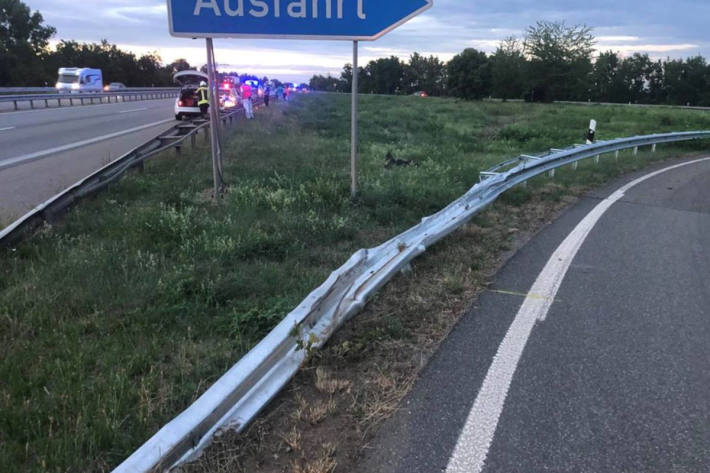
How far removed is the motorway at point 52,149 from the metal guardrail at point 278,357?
507 cm

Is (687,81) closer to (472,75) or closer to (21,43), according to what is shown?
(472,75)

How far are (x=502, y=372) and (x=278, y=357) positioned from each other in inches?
54.5

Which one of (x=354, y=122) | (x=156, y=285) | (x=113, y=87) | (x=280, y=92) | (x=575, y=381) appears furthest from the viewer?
(x=113, y=87)

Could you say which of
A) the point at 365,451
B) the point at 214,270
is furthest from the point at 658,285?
the point at 214,270

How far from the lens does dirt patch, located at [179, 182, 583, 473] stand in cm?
249

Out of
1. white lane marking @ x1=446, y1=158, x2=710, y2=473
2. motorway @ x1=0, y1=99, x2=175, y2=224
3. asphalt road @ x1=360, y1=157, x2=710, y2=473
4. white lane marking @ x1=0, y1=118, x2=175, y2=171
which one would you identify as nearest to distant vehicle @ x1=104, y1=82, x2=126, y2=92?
motorway @ x1=0, y1=99, x2=175, y2=224

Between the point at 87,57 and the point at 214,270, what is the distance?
311 feet

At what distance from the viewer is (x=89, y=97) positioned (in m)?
35.3

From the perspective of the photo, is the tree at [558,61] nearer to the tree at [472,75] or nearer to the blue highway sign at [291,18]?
the tree at [472,75]

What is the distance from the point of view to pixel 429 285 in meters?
4.71

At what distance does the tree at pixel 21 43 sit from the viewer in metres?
62.3

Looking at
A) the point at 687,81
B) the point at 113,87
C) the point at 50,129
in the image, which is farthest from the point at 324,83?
the point at 50,129

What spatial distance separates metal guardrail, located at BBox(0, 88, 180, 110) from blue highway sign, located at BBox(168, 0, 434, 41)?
23.9 m

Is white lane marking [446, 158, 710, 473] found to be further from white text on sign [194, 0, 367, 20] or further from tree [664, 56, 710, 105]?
tree [664, 56, 710, 105]
